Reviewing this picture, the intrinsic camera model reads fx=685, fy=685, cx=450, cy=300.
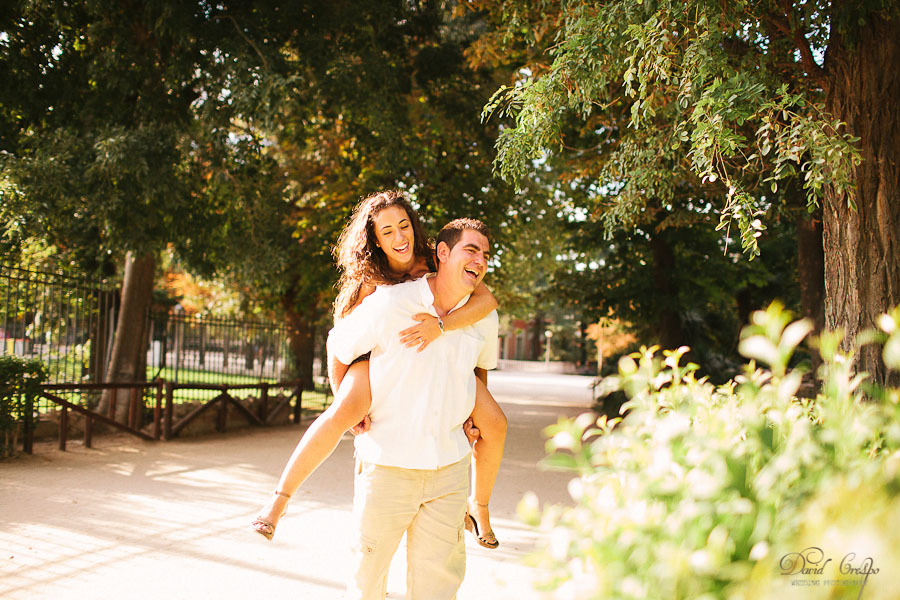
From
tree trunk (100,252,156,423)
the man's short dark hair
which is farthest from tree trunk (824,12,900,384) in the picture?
tree trunk (100,252,156,423)

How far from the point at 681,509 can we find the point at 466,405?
1917 mm

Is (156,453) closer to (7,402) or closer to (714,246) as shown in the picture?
(7,402)

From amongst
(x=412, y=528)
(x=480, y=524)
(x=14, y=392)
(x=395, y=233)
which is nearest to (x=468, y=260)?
(x=395, y=233)

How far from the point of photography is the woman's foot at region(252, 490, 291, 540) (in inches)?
104

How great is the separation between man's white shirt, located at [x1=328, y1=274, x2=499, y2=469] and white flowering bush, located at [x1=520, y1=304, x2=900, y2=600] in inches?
60.4

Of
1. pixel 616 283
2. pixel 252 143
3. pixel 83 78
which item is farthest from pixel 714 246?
pixel 83 78

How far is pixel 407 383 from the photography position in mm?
2785

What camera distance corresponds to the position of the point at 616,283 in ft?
52.4

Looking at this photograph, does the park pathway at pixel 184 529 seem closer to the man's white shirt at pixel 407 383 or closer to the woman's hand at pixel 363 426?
the man's white shirt at pixel 407 383

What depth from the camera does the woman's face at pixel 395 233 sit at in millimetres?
3160

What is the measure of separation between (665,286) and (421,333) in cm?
1300
